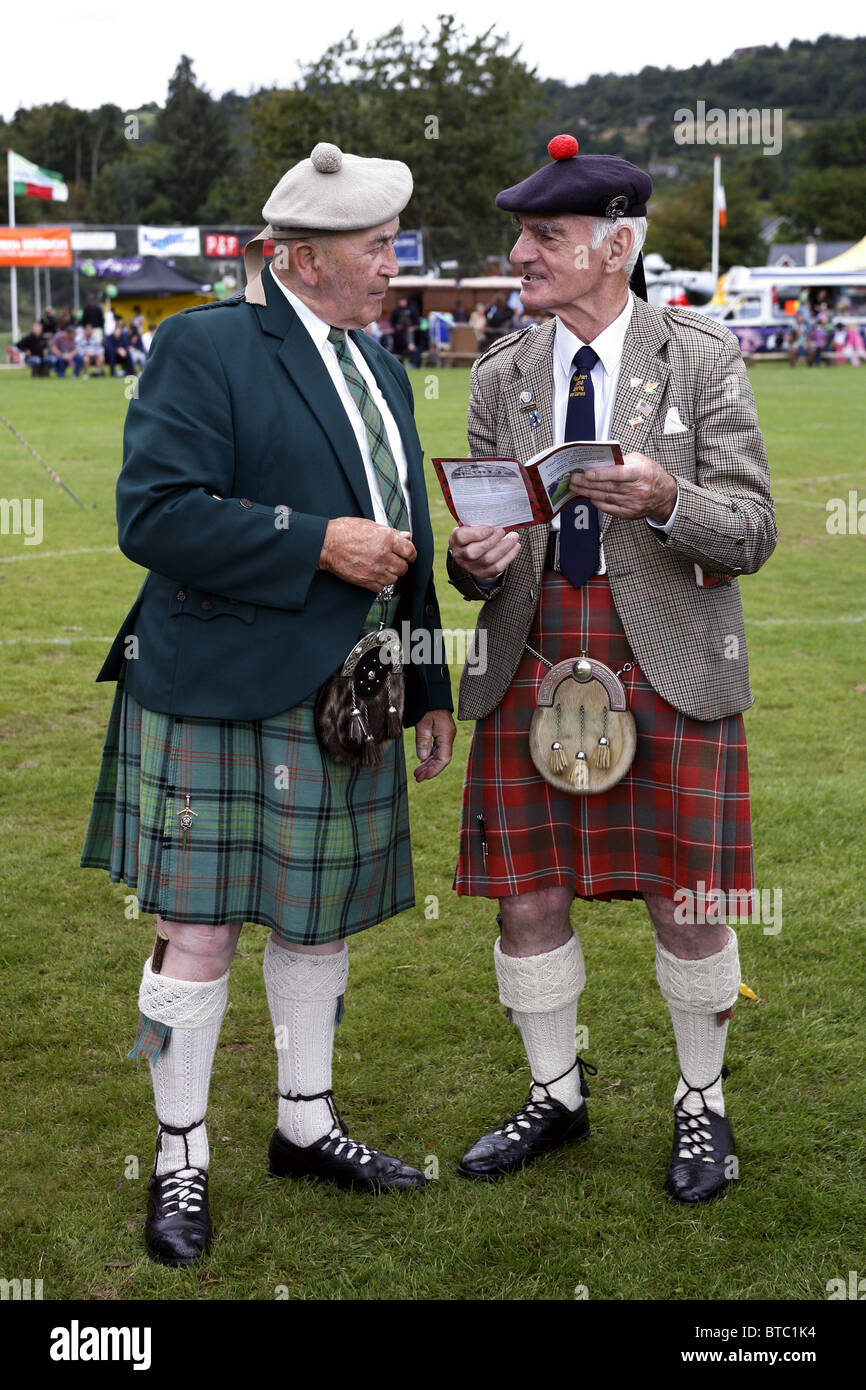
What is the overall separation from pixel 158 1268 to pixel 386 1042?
116cm

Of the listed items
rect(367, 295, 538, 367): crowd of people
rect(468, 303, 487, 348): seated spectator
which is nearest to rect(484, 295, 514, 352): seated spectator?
rect(367, 295, 538, 367): crowd of people

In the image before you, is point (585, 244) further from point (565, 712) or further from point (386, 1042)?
point (386, 1042)

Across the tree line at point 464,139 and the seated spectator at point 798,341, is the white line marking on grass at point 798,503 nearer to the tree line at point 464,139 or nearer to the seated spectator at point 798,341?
the tree line at point 464,139

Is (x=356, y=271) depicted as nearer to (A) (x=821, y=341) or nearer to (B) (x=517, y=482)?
(B) (x=517, y=482)

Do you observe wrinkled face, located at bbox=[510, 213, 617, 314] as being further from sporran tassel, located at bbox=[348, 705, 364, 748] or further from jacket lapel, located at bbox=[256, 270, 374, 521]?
sporran tassel, located at bbox=[348, 705, 364, 748]

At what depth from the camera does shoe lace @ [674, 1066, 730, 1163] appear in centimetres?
331

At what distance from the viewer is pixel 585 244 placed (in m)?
2.97

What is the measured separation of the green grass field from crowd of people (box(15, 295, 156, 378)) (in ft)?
88.2

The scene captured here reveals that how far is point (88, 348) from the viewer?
1281 inches

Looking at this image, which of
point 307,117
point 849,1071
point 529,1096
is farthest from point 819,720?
point 307,117

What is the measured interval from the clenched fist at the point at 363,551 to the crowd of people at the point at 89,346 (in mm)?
29930

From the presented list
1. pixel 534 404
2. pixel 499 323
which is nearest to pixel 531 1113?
pixel 534 404

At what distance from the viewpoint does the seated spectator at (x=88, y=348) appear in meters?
32.5

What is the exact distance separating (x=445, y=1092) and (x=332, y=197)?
7.66ft
